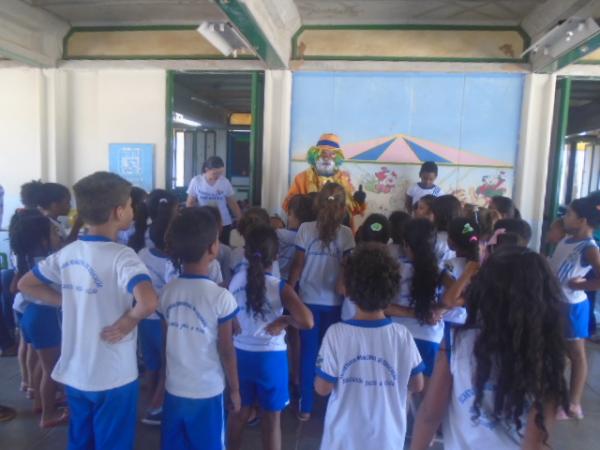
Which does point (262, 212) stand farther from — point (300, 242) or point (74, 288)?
point (74, 288)

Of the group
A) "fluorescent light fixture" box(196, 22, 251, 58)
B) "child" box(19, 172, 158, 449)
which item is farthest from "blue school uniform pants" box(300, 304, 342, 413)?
"fluorescent light fixture" box(196, 22, 251, 58)

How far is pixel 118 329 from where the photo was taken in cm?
168

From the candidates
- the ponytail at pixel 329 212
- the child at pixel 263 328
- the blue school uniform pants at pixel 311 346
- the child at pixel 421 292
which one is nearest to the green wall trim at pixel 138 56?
the ponytail at pixel 329 212

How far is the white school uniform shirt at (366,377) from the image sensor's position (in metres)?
1.58

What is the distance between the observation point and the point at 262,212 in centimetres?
265

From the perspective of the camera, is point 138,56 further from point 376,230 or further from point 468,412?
point 468,412

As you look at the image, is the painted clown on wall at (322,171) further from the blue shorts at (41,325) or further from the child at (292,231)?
the blue shorts at (41,325)

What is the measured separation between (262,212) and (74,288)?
119cm

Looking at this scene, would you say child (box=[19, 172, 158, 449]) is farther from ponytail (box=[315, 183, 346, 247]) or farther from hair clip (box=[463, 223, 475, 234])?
hair clip (box=[463, 223, 475, 234])

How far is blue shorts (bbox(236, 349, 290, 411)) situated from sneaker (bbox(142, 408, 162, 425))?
0.89 m

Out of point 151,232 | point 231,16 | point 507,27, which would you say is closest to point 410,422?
point 151,232

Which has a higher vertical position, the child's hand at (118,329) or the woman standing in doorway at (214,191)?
the woman standing in doorway at (214,191)

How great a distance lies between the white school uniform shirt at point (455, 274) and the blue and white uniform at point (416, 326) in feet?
0.23

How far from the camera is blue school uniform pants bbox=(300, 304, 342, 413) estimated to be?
104 inches
